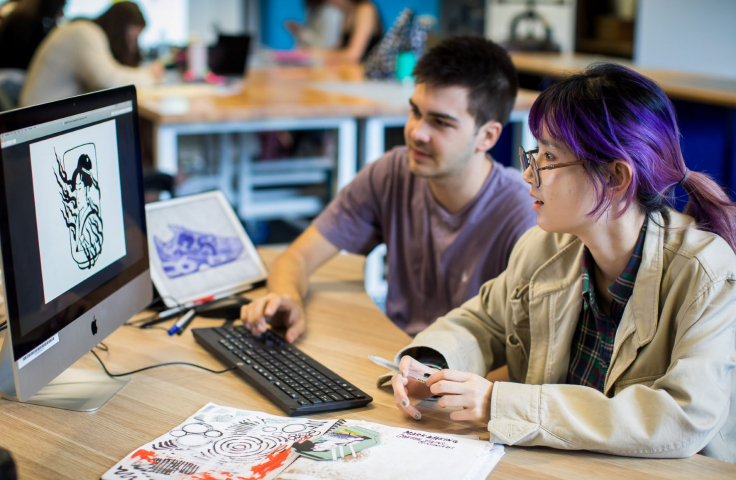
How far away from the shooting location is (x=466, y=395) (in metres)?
1.07

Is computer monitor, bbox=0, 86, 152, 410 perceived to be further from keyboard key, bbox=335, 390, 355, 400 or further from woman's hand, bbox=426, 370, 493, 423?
woman's hand, bbox=426, 370, 493, 423

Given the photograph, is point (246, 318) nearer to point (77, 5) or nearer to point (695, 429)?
point (695, 429)

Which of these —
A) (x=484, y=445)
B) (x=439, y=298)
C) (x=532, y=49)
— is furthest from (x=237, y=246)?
(x=532, y=49)

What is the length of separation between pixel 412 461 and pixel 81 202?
592mm

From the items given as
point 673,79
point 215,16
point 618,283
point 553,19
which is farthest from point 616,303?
point 215,16

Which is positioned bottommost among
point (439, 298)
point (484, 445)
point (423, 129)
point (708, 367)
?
point (439, 298)

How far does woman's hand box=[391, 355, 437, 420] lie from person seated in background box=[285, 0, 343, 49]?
5470 mm

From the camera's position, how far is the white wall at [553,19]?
6012 millimetres

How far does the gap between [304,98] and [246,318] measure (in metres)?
2.18

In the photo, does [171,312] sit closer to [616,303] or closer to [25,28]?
[616,303]

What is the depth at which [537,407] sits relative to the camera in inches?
40.7

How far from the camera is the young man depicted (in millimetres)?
→ 1733

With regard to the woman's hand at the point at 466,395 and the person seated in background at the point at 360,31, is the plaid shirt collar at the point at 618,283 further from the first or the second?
the person seated in background at the point at 360,31

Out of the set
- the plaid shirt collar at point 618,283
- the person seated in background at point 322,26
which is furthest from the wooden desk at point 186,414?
the person seated in background at point 322,26
